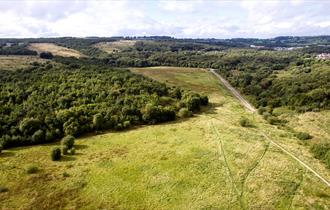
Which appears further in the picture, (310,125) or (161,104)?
(161,104)

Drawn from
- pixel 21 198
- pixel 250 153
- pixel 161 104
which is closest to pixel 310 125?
pixel 250 153

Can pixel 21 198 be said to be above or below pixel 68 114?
below

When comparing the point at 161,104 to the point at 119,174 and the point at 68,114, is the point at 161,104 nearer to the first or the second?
the point at 68,114

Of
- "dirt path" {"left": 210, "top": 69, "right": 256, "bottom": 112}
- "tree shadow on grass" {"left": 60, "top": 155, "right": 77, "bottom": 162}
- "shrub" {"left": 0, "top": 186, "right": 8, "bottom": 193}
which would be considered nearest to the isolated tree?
"tree shadow on grass" {"left": 60, "top": 155, "right": 77, "bottom": 162}

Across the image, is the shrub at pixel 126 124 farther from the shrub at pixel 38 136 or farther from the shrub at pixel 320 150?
the shrub at pixel 320 150

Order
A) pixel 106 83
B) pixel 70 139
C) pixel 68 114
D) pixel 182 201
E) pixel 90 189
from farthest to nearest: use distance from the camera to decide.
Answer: pixel 106 83 < pixel 68 114 < pixel 70 139 < pixel 90 189 < pixel 182 201

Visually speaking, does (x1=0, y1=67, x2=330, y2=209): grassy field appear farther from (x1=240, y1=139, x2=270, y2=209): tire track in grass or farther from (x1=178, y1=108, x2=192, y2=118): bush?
(x1=178, y1=108, x2=192, y2=118): bush
